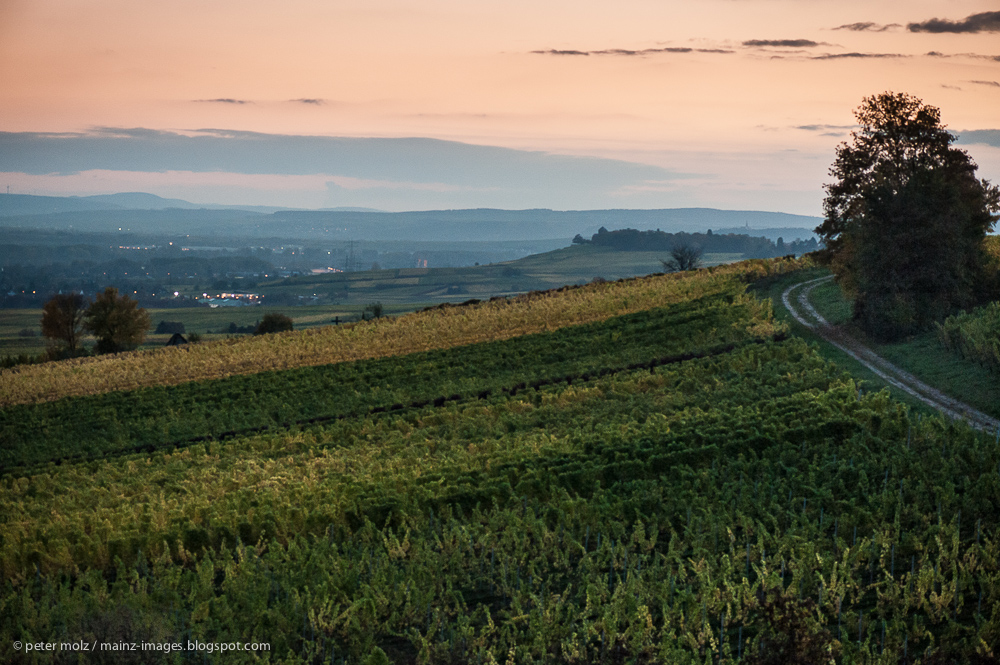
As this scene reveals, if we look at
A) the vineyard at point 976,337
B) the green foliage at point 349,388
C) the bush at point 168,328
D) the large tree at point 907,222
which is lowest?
the bush at point 168,328

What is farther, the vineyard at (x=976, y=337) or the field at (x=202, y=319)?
the field at (x=202, y=319)

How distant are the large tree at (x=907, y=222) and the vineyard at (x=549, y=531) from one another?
8.94m

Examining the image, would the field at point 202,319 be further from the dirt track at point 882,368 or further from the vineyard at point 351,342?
the dirt track at point 882,368

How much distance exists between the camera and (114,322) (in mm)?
85625

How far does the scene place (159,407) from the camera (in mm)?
41156

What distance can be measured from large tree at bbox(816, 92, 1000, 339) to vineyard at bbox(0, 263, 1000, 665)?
8.94 metres

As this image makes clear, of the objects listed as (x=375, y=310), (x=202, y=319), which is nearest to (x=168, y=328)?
(x=202, y=319)

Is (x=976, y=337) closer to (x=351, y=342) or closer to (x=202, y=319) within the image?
(x=351, y=342)

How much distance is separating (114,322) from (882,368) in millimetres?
75911

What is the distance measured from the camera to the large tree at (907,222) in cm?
4084

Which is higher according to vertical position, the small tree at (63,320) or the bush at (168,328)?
the small tree at (63,320)

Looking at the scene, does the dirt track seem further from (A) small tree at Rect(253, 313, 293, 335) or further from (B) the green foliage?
(A) small tree at Rect(253, 313, 293, 335)

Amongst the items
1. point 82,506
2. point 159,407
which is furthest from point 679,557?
point 159,407

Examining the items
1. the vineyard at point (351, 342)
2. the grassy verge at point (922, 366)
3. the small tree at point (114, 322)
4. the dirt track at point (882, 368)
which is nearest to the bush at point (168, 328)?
the small tree at point (114, 322)
